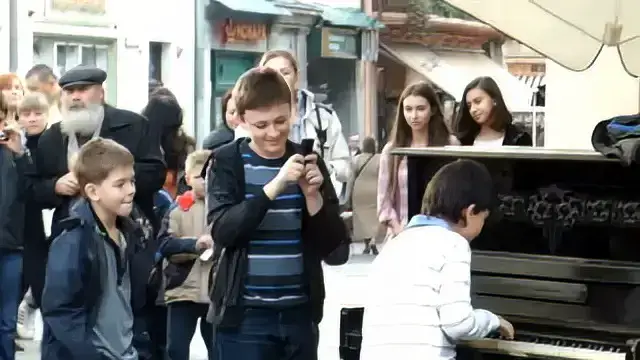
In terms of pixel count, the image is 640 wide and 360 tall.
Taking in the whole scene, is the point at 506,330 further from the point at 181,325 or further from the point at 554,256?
the point at 181,325

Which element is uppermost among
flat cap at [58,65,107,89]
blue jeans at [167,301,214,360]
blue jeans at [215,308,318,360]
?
flat cap at [58,65,107,89]

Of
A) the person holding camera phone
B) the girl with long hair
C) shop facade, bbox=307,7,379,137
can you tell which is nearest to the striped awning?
shop facade, bbox=307,7,379,137

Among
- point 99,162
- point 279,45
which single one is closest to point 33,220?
point 99,162

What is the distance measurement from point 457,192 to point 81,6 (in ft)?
17.4

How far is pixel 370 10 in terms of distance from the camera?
10.1 meters

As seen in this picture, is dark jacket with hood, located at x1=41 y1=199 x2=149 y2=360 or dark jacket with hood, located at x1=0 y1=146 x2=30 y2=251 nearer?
dark jacket with hood, located at x1=41 y1=199 x2=149 y2=360

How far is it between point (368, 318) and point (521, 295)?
560 millimetres

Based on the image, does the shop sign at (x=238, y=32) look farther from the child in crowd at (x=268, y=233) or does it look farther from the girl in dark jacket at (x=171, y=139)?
the child in crowd at (x=268, y=233)

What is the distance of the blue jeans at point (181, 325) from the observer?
5.18m

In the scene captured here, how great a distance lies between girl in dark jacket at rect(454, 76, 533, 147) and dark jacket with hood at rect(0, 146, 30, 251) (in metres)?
1.71

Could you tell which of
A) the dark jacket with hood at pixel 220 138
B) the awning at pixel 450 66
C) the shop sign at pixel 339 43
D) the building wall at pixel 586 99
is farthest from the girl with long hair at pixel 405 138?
the shop sign at pixel 339 43

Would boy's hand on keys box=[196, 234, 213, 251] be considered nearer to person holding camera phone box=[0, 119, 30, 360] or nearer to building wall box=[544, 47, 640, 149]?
person holding camera phone box=[0, 119, 30, 360]

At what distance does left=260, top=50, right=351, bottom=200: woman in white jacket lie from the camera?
5.05 m

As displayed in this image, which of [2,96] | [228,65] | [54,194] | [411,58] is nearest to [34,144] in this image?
[2,96]
